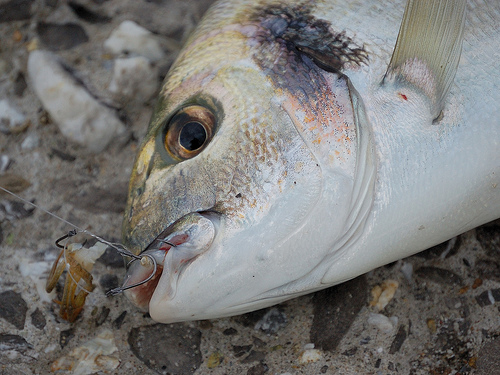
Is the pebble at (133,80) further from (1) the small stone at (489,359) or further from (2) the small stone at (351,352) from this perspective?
(1) the small stone at (489,359)

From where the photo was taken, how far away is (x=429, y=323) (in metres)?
1.80

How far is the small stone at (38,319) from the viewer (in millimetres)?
1851

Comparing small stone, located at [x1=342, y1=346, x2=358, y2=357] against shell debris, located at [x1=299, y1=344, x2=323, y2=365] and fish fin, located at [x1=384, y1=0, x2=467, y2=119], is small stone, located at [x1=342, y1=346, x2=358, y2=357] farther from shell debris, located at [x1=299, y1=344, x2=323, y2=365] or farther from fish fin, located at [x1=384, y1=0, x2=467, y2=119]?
fish fin, located at [x1=384, y1=0, x2=467, y2=119]

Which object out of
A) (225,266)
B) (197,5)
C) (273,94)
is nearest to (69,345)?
(225,266)

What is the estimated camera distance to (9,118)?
230cm

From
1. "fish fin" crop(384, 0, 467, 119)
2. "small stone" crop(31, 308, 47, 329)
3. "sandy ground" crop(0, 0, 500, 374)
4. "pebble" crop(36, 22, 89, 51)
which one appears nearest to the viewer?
"fish fin" crop(384, 0, 467, 119)

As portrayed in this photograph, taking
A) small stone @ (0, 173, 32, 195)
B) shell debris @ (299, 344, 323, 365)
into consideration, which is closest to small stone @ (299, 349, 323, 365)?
shell debris @ (299, 344, 323, 365)

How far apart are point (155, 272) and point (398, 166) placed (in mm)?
716

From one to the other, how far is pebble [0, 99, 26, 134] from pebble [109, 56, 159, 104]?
42 centimetres

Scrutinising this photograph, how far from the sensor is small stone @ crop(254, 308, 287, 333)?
5.95 feet

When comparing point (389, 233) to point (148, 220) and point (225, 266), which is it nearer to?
point (225, 266)

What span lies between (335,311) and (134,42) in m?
1.48

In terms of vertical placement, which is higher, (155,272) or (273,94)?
(273,94)

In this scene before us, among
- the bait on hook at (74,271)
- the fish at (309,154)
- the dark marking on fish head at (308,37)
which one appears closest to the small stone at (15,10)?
the bait on hook at (74,271)
